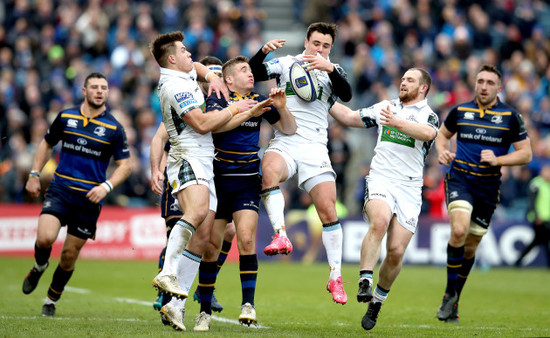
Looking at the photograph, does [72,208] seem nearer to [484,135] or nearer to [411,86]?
[411,86]

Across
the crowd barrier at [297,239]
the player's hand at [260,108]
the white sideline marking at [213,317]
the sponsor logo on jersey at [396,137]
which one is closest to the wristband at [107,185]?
the white sideline marking at [213,317]

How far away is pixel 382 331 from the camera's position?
953 centimetres

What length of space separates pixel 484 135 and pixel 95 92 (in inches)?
202

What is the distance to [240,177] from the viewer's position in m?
9.41

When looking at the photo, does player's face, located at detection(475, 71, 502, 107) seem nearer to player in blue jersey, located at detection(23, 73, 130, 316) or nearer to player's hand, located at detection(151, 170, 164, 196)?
player's hand, located at detection(151, 170, 164, 196)

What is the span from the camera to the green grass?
9.30 meters

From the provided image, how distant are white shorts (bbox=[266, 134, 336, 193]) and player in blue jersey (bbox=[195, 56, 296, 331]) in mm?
151

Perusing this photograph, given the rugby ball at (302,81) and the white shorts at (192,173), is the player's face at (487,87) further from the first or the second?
the white shorts at (192,173)

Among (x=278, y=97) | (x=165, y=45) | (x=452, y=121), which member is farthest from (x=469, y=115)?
(x=165, y=45)

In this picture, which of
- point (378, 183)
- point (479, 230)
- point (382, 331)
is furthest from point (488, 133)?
point (382, 331)

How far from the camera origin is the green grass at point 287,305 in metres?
9.30

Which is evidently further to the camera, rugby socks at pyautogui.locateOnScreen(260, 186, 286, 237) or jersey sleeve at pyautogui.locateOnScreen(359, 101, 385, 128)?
jersey sleeve at pyautogui.locateOnScreen(359, 101, 385, 128)

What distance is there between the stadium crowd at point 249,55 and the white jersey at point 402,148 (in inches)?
452

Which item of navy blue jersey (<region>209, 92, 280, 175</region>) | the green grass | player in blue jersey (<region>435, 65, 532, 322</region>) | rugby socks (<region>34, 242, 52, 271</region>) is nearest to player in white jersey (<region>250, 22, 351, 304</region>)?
navy blue jersey (<region>209, 92, 280, 175</region>)
